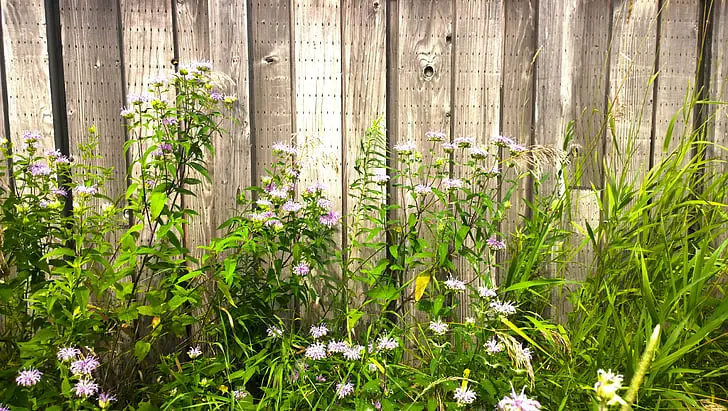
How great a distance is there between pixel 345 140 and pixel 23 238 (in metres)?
1.21

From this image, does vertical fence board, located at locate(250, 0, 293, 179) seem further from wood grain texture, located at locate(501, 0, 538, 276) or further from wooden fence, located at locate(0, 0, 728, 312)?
wood grain texture, located at locate(501, 0, 538, 276)

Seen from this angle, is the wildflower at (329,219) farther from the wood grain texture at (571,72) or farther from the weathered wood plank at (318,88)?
the wood grain texture at (571,72)

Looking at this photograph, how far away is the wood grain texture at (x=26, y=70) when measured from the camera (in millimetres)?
1928

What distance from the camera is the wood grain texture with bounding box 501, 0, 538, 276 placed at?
217 cm

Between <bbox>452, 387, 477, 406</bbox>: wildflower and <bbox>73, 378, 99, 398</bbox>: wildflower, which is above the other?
<bbox>73, 378, 99, 398</bbox>: wildflower

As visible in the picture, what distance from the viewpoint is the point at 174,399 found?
4.89 ft

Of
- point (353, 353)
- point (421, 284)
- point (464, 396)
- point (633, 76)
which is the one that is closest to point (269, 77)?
point (421, 284)

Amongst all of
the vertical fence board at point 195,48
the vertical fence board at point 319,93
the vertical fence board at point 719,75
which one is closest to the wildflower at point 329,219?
the vertical fence board at point 319,93

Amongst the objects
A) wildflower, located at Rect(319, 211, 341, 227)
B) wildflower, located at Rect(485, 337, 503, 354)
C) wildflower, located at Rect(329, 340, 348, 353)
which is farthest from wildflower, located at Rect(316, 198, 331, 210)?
wildflower, located at Rect(485, 337, 503, 354)

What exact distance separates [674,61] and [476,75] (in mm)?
933

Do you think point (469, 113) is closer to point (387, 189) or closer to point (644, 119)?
point (387, 189)

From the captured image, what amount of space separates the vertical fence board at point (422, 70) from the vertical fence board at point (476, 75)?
1.8 inches

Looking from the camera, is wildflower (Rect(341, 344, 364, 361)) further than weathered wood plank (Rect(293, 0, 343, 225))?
No

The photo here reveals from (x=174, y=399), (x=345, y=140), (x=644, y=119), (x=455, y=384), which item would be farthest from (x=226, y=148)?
(x=644, y=119)
